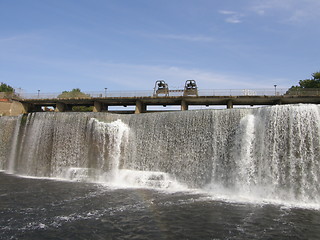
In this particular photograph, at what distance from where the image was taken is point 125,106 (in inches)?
1379

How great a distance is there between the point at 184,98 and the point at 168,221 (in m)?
20.9

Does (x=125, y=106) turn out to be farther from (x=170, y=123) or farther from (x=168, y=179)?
(x=168, y=179)

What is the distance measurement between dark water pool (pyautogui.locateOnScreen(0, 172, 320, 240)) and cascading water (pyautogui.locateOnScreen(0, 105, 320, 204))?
3021 millimetres

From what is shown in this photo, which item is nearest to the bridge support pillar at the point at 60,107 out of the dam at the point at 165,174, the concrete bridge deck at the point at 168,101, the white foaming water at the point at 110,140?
the concrete bridge deck at the point at 168,101

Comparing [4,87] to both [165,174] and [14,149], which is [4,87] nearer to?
[14,149]

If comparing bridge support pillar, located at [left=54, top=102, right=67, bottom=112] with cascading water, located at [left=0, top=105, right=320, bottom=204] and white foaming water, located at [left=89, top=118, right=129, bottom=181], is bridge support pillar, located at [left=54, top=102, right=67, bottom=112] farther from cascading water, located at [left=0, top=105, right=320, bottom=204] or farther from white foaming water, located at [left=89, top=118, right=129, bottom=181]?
white foaming water, located at [left=89, top=118, right=129, bottom=181]

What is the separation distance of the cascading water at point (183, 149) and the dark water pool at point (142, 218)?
302 cm

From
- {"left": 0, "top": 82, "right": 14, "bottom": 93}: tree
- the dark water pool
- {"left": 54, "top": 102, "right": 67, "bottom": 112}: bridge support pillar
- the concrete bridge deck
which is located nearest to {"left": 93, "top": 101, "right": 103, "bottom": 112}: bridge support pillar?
the concrete bridge deck

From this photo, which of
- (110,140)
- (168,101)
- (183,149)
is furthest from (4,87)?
(183,149)

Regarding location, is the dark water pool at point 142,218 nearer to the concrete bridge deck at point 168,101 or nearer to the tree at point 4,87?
the concrete bridge deck at point 168,101

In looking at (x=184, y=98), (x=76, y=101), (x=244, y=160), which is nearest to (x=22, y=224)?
(x=244, y=160)

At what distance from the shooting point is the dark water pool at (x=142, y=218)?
8680 mm

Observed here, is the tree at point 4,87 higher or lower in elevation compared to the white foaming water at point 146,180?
higher

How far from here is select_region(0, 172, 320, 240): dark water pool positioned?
868cm
